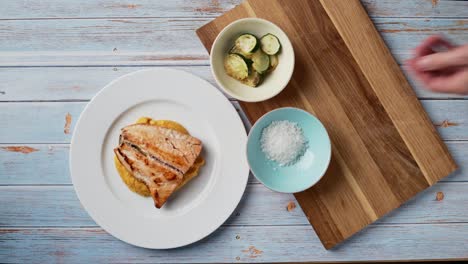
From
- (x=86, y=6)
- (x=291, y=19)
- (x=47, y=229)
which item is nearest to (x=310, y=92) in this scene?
(x=291, y=19)

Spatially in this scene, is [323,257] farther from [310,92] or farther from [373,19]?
[373,19]

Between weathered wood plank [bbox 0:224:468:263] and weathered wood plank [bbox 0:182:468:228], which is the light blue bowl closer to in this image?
weathered wood plank [bbox 0:182:468:228]

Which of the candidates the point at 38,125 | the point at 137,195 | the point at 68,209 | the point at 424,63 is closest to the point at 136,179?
the point at 137,195

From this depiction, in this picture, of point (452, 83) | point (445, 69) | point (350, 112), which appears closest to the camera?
point (452, 83)

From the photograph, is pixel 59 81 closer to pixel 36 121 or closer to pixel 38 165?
pixel 36 121

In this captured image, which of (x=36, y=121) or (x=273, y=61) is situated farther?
(x=36, y=121)

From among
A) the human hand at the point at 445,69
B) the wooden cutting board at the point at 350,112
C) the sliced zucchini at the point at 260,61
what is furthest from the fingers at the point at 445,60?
the sliced zucchini at the point at 260,61

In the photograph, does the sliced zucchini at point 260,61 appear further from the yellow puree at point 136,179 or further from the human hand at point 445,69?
the human hand at point 445,69
